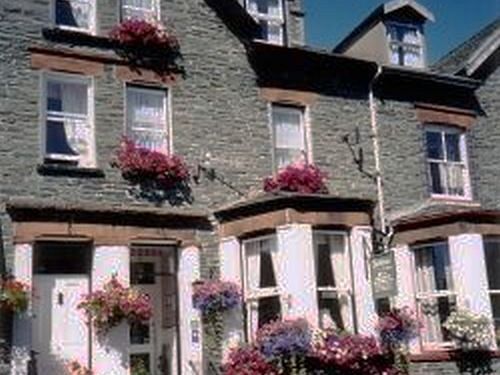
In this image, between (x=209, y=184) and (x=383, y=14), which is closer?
(x=209, y=184)

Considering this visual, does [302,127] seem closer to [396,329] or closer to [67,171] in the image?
[396,329]

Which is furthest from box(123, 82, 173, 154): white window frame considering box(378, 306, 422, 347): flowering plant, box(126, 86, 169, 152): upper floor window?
box(378, 306, 422, 347): flowering plant

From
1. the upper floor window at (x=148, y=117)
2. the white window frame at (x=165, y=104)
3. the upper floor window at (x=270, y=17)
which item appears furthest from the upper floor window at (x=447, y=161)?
the upper floor window at (x=148, y=117)

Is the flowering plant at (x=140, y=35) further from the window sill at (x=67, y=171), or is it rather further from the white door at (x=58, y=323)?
the white door at (x=58, y=323)

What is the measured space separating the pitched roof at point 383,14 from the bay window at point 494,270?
6.67 meters

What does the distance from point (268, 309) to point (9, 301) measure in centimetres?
506

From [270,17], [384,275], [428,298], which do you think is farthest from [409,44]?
[384,275]

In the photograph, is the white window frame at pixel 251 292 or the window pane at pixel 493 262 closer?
the white window frame at pixel 251 292

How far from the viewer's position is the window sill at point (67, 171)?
47.7ft

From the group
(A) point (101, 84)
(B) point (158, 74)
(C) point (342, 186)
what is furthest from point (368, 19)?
(A) point (101, 84)

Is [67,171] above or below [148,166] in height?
below

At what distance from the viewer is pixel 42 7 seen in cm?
1538

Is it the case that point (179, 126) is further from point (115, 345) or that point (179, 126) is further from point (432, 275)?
point (432, 275)

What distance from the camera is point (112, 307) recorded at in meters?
14.0
